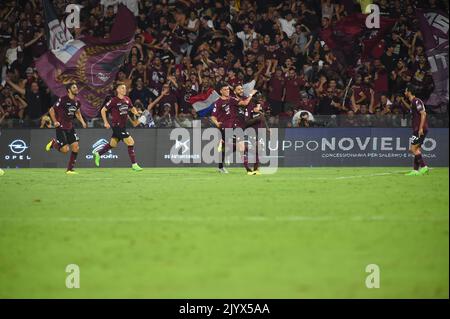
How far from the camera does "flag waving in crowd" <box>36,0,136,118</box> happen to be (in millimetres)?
23969

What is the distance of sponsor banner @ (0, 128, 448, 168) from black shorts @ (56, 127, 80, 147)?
2.42 metres

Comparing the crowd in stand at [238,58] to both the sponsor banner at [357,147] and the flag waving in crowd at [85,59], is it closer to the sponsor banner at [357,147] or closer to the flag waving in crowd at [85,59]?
the flag waving in crowd at [85,59]

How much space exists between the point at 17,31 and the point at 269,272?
21.9 metres

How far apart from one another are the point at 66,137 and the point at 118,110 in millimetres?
1632

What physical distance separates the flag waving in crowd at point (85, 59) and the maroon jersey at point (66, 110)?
332 centimetres

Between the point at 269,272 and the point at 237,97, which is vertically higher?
the point at 237,97

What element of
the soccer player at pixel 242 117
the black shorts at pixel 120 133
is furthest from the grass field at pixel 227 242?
the black shorts at pixel 120 133

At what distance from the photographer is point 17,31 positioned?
2573 centimetres

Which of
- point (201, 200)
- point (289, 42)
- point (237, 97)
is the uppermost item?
point (289, 42)

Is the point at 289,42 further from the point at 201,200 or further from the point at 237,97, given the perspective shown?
the point at 201,200

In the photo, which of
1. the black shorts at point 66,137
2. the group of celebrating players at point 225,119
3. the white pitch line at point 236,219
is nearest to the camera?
the white pitch line at point 236,219

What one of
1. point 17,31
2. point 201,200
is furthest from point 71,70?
point 201,200

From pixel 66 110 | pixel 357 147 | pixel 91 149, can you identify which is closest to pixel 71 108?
pixel 66 110

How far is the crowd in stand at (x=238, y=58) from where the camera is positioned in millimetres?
22922
